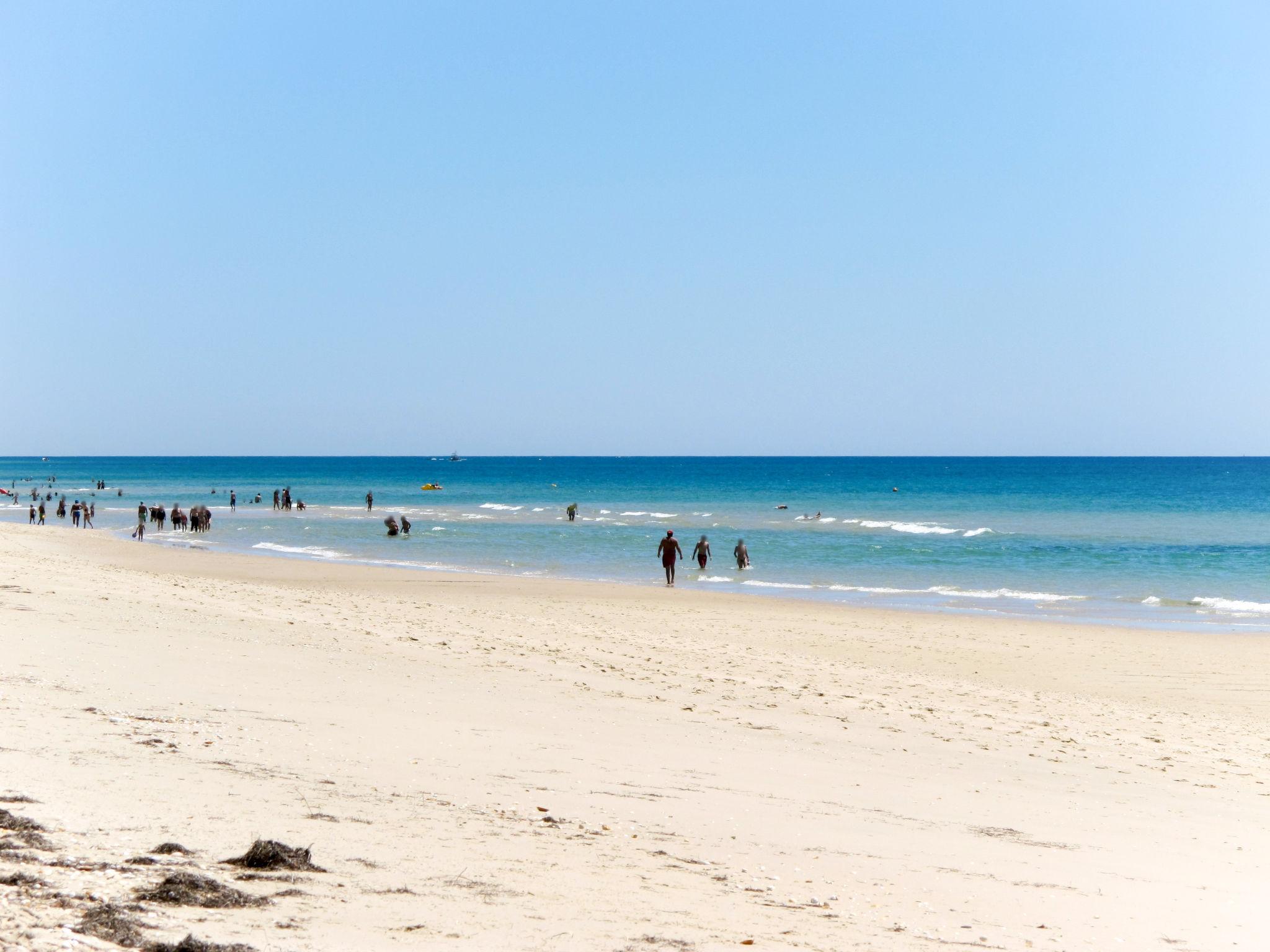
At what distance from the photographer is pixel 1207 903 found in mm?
6297

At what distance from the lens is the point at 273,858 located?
527 cm

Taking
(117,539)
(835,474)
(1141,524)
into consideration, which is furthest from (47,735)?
(835,474)

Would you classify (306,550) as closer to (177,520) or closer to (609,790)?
(177,520)

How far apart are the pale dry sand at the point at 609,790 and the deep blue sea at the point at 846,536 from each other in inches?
527

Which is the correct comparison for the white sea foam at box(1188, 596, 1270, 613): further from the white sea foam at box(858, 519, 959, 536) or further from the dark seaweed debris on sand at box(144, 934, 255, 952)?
the dark seaweed debris on sand at box(144, 934, 255, 952)

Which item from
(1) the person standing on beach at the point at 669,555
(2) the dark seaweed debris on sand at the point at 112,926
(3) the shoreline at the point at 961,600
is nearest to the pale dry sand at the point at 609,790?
(2) the dark seaweed debris on sand at the point at 112,926

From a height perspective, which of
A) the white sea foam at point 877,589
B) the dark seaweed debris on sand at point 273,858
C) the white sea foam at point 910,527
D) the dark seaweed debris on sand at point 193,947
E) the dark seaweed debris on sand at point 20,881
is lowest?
the white sea foam at point 877,589

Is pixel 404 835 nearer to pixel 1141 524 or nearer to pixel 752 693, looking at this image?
pixel 752 693

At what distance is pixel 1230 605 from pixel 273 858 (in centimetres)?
2773

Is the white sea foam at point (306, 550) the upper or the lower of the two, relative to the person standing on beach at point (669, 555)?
lower

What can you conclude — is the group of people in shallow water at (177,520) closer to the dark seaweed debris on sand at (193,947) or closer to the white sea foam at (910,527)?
the white sea foam at (910,527)

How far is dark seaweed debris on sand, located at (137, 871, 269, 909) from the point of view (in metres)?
4.64

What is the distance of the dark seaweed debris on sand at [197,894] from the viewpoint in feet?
15.2

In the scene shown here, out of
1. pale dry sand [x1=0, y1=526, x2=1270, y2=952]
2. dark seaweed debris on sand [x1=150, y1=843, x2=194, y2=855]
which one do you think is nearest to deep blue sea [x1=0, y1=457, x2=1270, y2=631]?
pale dry sand [x1=0, y1=526, x2=1270, y2=952]
